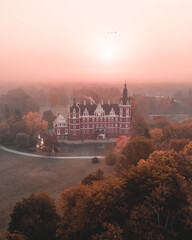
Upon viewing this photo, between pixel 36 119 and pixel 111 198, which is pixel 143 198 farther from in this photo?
pixel 36 119

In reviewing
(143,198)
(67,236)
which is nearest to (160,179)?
(143,198)

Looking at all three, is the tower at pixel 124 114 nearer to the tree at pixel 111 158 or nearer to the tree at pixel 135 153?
the tree at pixel 111 158

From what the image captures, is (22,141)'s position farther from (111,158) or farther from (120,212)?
(120,212)

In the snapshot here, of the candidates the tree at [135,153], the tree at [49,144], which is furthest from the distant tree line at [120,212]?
the tree at [49,144]

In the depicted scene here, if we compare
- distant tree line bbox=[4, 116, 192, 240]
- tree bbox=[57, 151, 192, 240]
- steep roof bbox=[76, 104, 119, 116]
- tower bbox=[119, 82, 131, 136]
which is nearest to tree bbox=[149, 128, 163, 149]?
tower bbox=[119, 82, 131, 136]

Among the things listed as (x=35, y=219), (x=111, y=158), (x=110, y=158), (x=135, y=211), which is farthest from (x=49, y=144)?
(x=135, y=211)

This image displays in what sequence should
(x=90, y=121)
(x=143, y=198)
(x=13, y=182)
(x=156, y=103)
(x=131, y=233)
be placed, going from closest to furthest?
(x=131, y=233), (x=143, y=198), (x=13, y=182), (x=90, y=121), (x=156, y=103)

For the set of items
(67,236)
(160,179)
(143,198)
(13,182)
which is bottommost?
(13,182)
